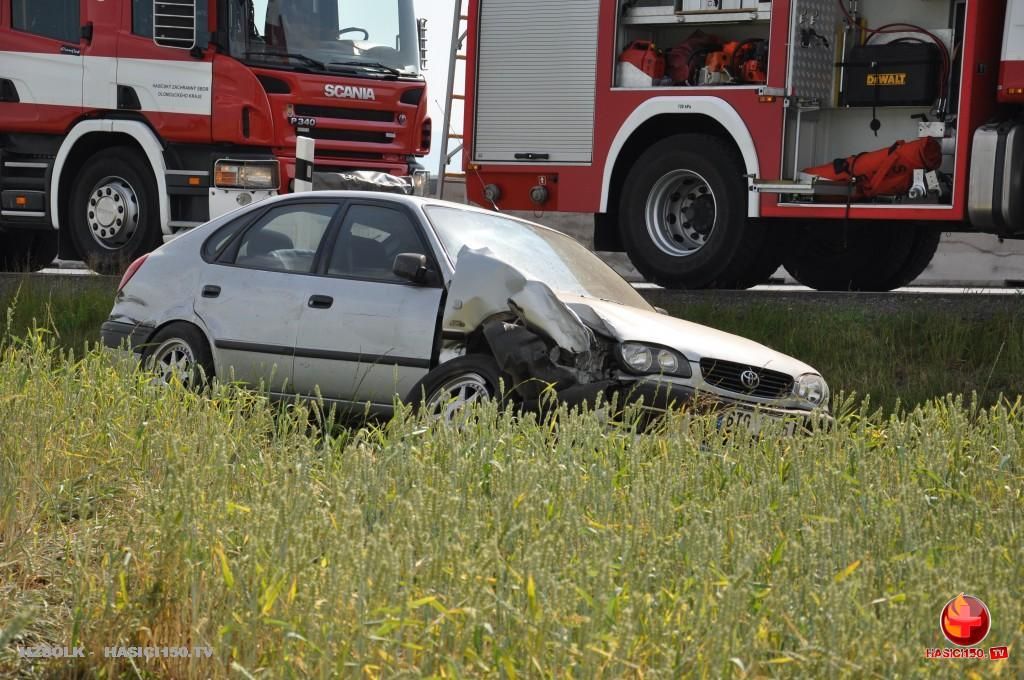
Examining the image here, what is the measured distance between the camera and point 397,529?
4.04m

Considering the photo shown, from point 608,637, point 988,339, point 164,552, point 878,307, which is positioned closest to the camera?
point 608,637

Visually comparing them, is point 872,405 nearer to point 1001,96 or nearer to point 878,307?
point 878,307

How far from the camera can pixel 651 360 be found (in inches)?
260

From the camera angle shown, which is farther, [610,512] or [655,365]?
[655,365]

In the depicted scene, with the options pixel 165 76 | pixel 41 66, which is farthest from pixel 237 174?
pixel 41 66

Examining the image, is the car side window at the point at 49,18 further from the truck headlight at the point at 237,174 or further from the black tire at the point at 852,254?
the black tire at the point at 852,254

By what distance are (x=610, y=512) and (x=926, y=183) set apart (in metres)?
7.35

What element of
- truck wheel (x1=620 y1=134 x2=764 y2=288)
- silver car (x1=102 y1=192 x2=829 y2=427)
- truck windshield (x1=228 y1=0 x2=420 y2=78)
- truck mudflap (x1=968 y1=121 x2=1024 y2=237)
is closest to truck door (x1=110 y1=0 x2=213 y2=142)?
truck windshield (x1=228 y1=0 x2=420 y2=78)

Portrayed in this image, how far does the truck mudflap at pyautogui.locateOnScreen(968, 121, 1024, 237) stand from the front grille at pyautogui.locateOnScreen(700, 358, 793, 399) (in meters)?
4.05

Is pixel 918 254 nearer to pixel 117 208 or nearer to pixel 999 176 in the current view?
pixel 999 176

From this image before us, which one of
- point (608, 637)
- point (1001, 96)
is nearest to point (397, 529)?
point (608, 637)

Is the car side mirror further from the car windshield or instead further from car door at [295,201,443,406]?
the car windshield

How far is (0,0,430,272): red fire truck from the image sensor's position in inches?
519

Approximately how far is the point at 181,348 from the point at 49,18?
6.81 m
